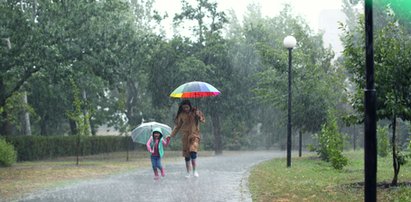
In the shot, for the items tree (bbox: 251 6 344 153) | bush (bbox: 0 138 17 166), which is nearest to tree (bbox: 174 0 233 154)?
tree (bbox: 251 6 344 153)

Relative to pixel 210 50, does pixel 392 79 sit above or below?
below

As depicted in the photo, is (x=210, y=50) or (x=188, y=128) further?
(x=210, y=50)

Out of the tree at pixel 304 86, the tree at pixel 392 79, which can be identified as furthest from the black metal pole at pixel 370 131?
the tree at pixel 304 86

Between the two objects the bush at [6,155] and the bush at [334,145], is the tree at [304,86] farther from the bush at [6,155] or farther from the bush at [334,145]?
the bush at [6,155]

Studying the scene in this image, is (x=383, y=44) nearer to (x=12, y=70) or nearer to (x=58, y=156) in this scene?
(x=12, y=70)

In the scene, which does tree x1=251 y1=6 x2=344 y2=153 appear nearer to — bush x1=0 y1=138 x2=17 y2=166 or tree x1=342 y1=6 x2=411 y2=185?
bush x1=0 y1=138 x2=17 y2=166

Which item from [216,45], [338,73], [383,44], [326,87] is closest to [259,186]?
[383,44]

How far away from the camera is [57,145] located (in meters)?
35.5

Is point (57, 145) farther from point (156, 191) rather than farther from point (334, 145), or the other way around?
point (156, 191)

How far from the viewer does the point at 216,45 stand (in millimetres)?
40312

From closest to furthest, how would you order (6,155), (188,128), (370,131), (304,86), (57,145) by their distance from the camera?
(370,131)
(188,128)
(6,155)
(304,86)
(57,145)

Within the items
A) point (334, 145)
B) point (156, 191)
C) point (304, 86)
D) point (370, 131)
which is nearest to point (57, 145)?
point (304, 86)

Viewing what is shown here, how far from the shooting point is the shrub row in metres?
30.7

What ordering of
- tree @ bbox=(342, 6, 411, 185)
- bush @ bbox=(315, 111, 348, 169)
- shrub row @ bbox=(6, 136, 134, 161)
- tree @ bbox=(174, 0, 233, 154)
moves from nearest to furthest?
tree @ bbox=(342, 6, 411, 185) < bush @ bbox=(315, 111, 348, 169) < shrub row @ bbox=(6, 136, 134, 161) < tree @ bbox=(174, 0, 233, 154)
